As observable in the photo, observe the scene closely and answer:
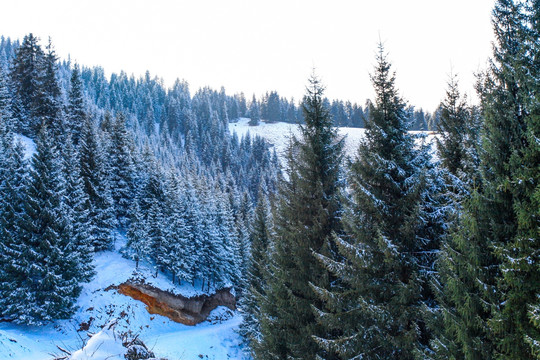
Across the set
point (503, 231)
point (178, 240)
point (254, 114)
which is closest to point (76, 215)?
point (178, 240)

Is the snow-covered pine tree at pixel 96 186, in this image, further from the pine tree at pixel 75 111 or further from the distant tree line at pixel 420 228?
the distant tree line at pixel 420 228

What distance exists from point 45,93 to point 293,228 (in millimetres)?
42442

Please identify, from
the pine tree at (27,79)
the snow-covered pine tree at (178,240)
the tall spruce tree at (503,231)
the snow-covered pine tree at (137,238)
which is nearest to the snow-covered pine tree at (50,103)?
the pine tree at (27,79)

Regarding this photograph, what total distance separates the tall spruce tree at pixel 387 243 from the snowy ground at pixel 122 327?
16925 mm

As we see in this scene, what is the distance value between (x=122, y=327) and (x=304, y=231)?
82.1 ft

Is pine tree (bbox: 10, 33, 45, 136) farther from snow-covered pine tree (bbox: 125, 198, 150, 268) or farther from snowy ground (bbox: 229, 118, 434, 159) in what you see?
snowy ground (bbox: 229, 118, 434, 159)

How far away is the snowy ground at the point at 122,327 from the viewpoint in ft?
73.2

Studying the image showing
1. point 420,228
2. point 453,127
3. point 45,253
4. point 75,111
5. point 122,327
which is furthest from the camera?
point 75,111

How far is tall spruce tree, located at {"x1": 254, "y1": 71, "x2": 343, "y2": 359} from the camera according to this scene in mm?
11062

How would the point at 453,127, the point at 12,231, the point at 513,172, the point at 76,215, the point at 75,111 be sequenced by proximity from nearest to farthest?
the point at 513,172 < the point at 453,127 < the point at 12,231 < the point at 76,215 < the point at 75,111

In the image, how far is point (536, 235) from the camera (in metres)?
4.79

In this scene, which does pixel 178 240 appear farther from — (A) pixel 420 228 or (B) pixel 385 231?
(A) pixel 420 228

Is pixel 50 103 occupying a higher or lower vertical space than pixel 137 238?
higher

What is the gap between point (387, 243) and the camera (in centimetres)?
771
